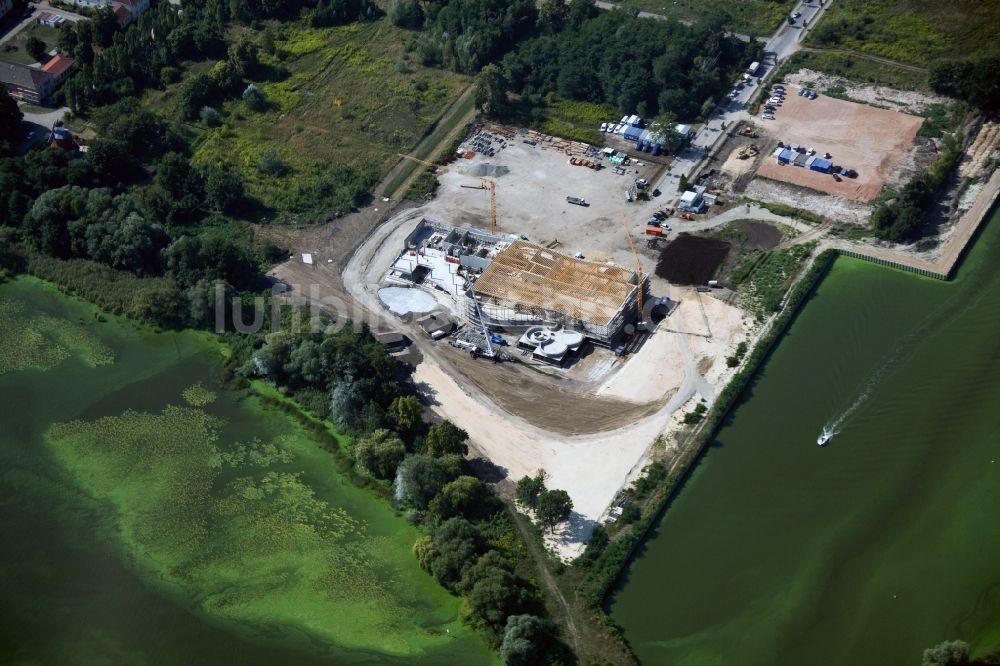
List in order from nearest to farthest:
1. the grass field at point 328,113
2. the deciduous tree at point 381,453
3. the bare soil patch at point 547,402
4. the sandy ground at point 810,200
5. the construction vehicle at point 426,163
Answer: the deciduous tree at point 381,453 < the bare soil patch at point 547,402 < the sandy ground at point 810,200 < the construction vehicle at point 426,163 < the grass field at point 328,113

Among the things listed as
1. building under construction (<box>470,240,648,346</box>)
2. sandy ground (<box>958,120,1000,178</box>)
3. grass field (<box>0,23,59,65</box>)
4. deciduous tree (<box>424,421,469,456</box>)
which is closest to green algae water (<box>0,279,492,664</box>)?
deciduous tree (<box>424,421,469,456</box>)

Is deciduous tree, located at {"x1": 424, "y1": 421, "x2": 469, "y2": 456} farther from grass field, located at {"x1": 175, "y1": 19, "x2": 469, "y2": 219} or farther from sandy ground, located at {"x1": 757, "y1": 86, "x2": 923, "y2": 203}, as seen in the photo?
sandy ground, located at {"x1": 757, "y1": 86, "x2": 923, "y2": 203}

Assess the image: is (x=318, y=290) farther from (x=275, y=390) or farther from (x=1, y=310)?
(x=1, y=310)

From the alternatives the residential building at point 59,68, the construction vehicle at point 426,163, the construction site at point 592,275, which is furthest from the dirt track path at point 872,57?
the residential building at point 59,68

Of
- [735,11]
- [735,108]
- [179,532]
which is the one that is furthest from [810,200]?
Result: [179,532]

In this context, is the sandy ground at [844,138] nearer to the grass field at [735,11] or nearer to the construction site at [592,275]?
the construction site at [592,275]

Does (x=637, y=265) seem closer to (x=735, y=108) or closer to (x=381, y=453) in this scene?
(x=735, y=108)
